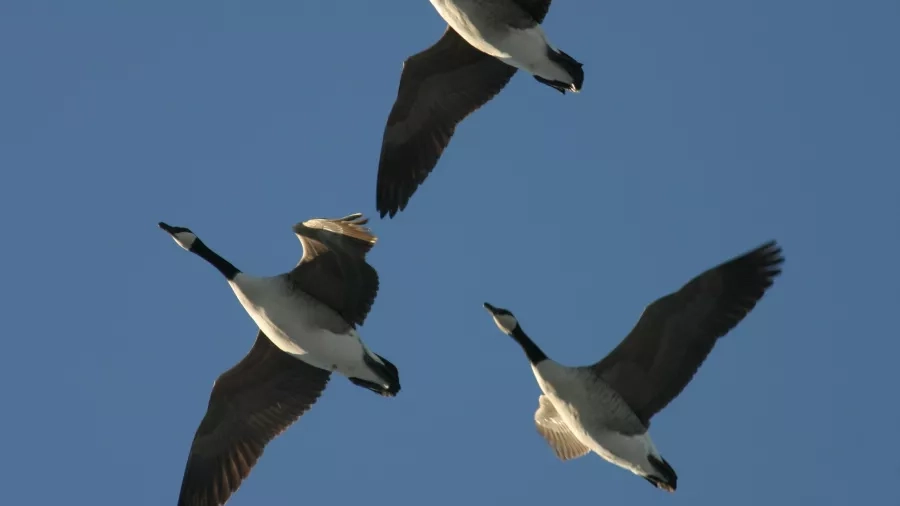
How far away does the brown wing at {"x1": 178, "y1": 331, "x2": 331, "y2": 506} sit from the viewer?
13961mm

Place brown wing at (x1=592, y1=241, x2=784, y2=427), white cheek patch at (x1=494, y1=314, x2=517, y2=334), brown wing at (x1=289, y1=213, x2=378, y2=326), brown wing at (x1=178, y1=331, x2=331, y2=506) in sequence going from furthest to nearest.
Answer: brown wing at (x1=178, y1=331, x2=331, y2=506) < white cheek patch at (x1=494, y1=314, x2=517, y2=334) < brown wing at (x1=289, y1=213, x2=378, y2=326) < brown wing at (x1=592, y1=241, x2=784, y2=427)

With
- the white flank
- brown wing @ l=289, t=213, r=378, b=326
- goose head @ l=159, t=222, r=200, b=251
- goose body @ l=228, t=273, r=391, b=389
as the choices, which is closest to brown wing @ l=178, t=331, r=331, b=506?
goose body @ l=228, t=273, r=391, b=389

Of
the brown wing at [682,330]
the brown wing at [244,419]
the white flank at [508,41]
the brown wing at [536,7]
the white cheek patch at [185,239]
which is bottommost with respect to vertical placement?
the brown wing at [244,419]

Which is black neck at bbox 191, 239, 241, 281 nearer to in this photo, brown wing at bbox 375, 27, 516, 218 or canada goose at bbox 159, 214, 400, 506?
canada goose at bbox 159, 214, 400, 506

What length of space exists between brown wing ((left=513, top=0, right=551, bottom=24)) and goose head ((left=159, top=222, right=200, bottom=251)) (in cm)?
420

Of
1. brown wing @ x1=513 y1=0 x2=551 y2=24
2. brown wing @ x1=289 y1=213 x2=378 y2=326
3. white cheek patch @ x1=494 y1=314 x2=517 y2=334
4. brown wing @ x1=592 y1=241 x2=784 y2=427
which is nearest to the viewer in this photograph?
brown wing @ x1=592 y1=241 x2=784 y2=427

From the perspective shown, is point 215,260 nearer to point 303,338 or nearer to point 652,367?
point 303,338

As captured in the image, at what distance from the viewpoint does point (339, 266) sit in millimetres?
13078

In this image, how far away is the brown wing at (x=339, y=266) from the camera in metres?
12.8

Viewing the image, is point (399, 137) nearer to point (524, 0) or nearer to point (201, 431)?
point (524, 0)

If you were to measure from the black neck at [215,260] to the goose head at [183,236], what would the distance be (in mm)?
44

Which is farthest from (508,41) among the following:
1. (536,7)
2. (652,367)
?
(652,367)

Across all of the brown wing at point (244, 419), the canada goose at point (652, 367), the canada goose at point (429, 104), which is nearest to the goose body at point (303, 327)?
the brown wing at point (244, 419)

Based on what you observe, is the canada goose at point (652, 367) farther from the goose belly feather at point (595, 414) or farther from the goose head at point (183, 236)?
the goose head at point (183, 236)
